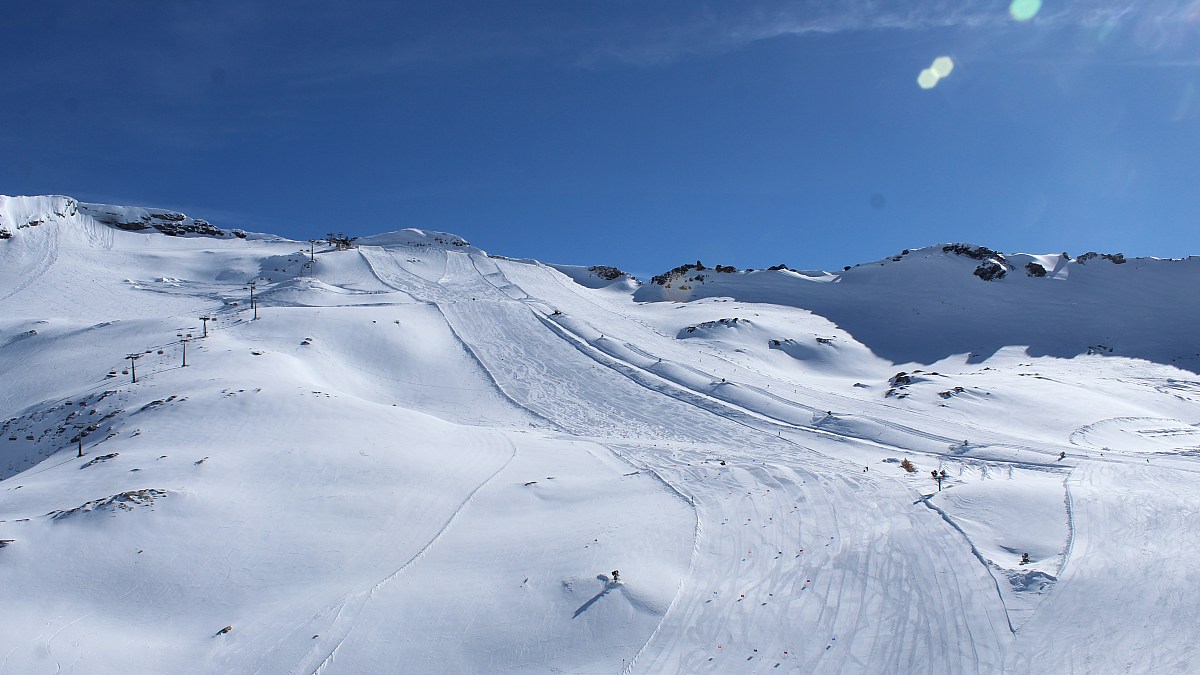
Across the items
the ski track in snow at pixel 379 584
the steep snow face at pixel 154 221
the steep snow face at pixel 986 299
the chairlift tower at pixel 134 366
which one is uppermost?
the steep snow face at pixel 154 221

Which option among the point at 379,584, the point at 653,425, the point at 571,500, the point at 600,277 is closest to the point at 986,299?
the point at 600,277

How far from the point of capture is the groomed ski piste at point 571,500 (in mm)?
8375

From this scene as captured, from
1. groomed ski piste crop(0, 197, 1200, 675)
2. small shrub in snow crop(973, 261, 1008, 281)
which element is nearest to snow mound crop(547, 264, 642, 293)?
groomed ski piste crop(0, 197, 1200, 675)

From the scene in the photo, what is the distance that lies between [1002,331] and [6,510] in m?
44.4

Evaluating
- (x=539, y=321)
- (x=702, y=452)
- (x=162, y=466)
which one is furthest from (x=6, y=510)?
→ (x=539, y=321)

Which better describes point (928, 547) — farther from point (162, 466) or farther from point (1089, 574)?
point (162, 466)

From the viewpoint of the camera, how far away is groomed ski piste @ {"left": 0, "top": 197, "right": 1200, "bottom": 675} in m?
8.38

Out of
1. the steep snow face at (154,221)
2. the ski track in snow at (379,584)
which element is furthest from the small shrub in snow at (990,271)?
the steep snow face at (154,221)

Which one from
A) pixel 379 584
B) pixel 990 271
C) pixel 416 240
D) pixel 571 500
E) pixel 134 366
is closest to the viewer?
pixel 379 584

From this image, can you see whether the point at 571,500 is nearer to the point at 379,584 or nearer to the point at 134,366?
the point at 379,584

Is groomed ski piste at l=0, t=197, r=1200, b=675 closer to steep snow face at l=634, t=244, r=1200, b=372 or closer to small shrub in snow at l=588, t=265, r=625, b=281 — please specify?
steep snow face at l=634, t=244, r=1200, b=372

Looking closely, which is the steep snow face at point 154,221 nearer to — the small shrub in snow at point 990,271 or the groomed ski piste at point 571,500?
the groomed ski piste at point 571,500

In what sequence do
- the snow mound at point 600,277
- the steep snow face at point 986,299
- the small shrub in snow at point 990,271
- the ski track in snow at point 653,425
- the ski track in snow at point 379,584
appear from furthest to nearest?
the snow mound at point 600,277, the small shrub in snow at point 990,271, the steep snow face at point 986,299, the ski track in snow at point 653,425, the ski track in snow at point 379,584

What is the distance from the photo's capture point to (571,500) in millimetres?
13500
